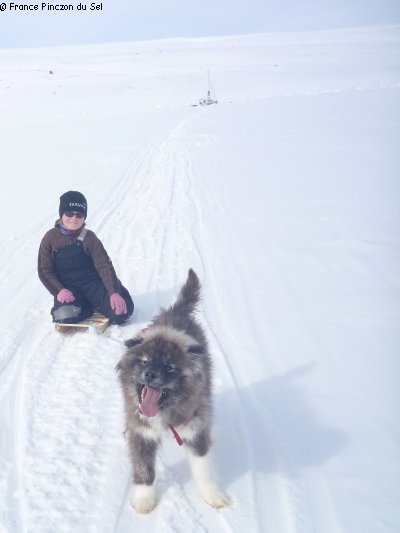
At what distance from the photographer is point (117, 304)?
4.79 meters

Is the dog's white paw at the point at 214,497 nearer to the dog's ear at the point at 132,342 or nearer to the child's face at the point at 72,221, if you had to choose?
the dog's ear at the point at 132,342

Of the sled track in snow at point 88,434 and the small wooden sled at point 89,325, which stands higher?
the small wooden sled at point 89,325

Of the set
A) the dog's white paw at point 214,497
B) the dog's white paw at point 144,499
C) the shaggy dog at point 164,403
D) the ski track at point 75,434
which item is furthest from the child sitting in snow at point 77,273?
the dog's white paw at point 214,497

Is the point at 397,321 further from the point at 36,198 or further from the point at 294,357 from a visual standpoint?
the point at 36,198

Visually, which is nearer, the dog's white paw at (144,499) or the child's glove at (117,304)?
the dog's white paw at (144,499)

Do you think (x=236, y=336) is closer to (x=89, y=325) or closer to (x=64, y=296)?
(x=89, y=325)

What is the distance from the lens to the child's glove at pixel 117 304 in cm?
480

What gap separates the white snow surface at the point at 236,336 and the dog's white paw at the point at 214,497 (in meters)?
0.05

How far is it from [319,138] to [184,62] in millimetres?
54267

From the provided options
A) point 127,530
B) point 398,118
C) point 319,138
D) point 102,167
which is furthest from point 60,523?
point 398,118

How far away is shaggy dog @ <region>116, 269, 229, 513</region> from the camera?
8.01 ft

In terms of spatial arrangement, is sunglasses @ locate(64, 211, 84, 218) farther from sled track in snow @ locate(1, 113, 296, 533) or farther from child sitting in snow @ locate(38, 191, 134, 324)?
sled track in snow @ locate(1, 113, 296, 533)

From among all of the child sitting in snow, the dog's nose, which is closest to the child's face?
the child sitting in snow

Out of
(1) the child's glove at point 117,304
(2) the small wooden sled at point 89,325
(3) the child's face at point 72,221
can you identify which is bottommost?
(2) the small wooden sled at point 89,325
